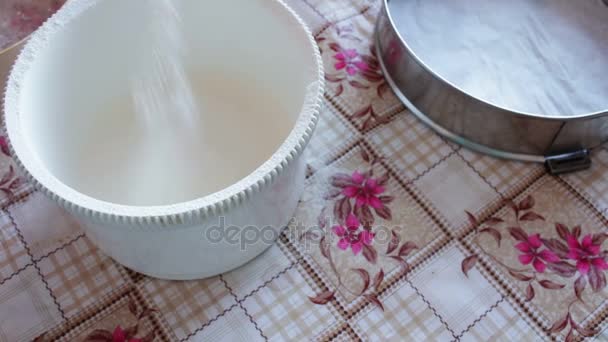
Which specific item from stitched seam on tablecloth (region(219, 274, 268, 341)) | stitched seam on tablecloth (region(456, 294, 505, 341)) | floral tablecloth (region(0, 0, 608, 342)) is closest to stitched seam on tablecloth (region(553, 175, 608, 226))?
floral tablecloth (region(0, 0, 608, 342))

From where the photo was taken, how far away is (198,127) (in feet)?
1.98

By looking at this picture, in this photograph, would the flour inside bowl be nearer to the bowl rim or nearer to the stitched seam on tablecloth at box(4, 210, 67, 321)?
the bowl rim

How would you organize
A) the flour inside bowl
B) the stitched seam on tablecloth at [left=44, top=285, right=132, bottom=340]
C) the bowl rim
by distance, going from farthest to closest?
1. the flour inside bowl
2. the stitched seam on tablecloth at [left=44, top=285, right=132, bottom=340]
3. the bowl rim

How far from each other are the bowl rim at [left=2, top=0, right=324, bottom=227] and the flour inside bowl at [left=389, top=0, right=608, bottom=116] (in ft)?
0.88

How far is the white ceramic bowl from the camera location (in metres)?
0.42

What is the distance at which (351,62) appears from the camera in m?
0.71

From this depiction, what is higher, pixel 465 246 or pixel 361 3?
pixel 361 3

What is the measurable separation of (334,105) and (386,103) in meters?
0.06

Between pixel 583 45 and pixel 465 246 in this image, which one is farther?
pixel 583 45

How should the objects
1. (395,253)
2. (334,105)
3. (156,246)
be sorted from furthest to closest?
(334,105)
(395,253)
(156,246)

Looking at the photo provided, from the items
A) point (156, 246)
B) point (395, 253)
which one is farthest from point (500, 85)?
point (156, 246)

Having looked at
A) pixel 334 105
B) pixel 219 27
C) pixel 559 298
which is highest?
pixel 219 27

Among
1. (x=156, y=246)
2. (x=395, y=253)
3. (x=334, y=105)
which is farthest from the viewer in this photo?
(x=334, y=105)

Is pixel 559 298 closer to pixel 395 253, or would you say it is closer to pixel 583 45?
pixel 395 253
